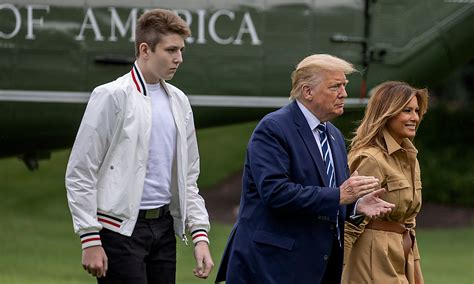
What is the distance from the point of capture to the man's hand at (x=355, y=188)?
17.6ft

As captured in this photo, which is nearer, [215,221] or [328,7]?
[328,7]

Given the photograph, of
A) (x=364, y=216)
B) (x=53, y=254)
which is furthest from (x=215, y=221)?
(x=364, y=216)

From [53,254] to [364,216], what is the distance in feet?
25.5

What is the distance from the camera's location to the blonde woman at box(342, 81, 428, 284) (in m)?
6.16

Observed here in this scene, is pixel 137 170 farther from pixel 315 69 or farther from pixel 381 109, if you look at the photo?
pixel 381 109

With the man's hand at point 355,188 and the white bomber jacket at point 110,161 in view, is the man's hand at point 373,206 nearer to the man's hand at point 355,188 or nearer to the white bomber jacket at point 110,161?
the man's hand at point 355,188

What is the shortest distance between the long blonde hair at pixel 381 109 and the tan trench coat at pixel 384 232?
59mm

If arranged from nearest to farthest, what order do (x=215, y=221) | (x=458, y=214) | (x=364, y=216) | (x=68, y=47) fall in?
1. (x=364, y=216)
2. (x=68, y=47)
3. (x=215, y=221)
4. (x=458, y=214)

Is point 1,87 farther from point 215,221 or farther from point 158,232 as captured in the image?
point 158,232

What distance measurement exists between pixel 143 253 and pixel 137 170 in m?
0.36

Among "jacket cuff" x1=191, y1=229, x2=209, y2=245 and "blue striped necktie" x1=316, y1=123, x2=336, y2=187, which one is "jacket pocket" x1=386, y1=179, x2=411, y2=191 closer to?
"blue striped necktie" x1=316, y1=123, x2=336, y2=187

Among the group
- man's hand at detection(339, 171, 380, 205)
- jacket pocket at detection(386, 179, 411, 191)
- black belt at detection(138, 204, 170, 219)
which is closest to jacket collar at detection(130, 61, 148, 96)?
black belt at detection(138, 204, 170, 219)

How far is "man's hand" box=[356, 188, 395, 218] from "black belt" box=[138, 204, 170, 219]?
2.87 feet

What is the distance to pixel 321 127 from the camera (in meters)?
5.75
